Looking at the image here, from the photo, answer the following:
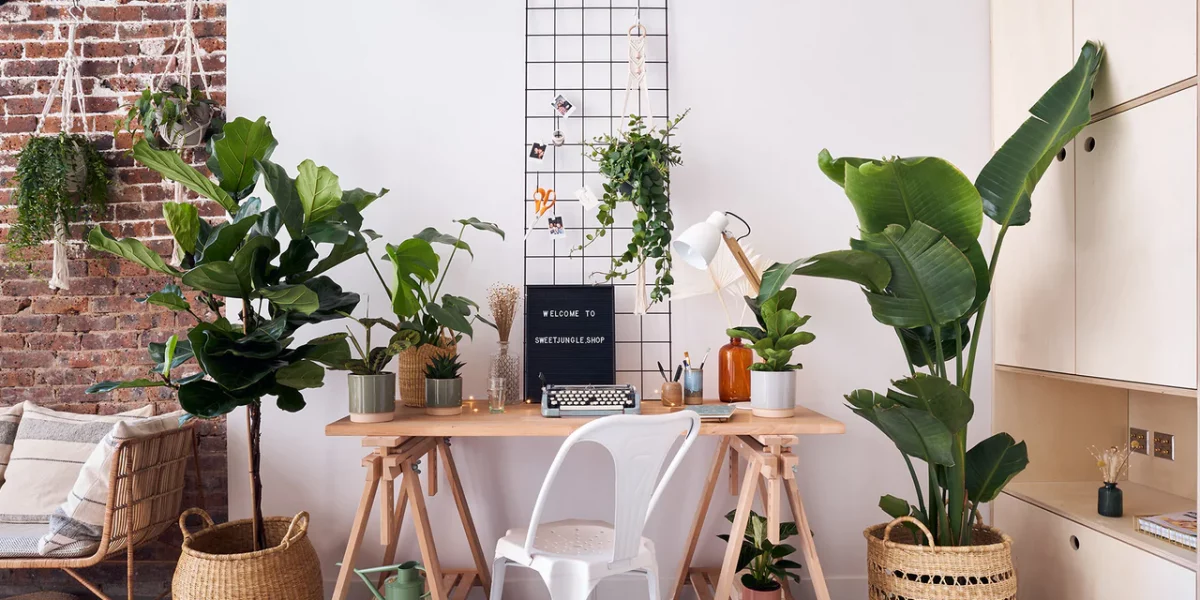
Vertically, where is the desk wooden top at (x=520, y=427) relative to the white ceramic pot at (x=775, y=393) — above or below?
below

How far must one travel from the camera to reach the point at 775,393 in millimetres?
2375

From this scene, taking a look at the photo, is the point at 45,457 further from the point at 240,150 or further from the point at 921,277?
the point at 921,277

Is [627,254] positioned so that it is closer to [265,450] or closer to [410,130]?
[410,130]

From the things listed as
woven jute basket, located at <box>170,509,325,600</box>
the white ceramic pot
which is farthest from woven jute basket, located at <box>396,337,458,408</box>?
the white ceramic pot

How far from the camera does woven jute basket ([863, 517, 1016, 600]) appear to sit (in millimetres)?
2154

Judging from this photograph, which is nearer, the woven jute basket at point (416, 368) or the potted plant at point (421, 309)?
the potted plant at point (421, 309)

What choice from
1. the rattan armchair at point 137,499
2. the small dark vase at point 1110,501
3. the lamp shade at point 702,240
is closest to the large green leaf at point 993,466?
the small dark vase at point 1110,501

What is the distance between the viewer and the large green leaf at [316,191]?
221 centimetres

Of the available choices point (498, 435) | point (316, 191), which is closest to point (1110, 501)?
point (498, 435)

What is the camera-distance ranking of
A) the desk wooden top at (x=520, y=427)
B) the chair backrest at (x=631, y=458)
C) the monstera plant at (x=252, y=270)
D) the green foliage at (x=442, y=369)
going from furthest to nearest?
the green foliage at (x=442, y=369), the desk wooden top at (x=520, y=427), the monstera plant at (x=252, y=270), the chair backrest at (x=631, y=458)

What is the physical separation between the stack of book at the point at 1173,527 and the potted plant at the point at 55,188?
392 cm

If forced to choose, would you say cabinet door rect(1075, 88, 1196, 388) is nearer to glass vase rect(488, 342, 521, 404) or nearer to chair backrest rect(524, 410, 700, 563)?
chair backrest rect(524, 410, 700, 563)

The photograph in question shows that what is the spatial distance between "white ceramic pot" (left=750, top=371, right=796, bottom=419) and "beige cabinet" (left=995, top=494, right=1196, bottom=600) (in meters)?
1.02

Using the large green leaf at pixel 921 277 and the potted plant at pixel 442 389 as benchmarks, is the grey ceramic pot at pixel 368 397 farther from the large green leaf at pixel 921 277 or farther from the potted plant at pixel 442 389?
the large green leaf at pixel 921 277
